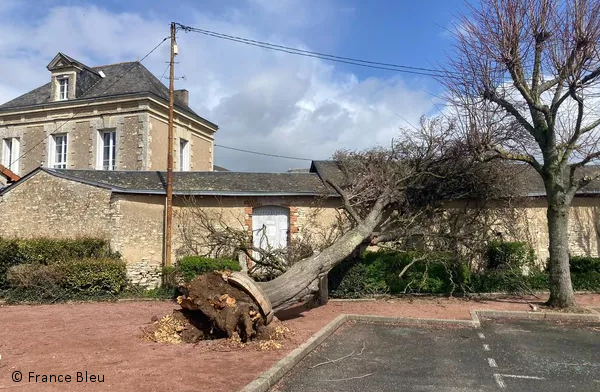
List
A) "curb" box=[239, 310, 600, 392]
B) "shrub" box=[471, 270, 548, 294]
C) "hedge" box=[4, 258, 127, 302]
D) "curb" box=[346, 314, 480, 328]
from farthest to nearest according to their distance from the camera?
"shrub" box=[471, 270, 548, 294] < "hedge" box=[4, 258, 127, 302] < "curb" box=[346, 314, 480, 328] < "curb" box=[239, 310, 600, 392]

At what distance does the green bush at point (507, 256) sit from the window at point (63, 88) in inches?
782

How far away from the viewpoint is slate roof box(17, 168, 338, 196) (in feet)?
44.6

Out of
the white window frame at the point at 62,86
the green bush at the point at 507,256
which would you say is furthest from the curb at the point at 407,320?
the white window frame at the point at 62,86

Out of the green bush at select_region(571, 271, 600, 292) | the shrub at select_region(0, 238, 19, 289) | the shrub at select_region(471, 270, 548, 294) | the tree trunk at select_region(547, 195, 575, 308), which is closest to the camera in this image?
the tree trunk at select_region(547, 195, 575, 308)

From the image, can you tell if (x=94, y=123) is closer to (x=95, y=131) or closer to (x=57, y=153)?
(x=95, y=131)

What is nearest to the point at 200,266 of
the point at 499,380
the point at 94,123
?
the point at 499,380

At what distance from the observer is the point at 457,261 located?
1188 cm

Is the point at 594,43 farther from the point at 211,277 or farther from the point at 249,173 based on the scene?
the point at 249,173

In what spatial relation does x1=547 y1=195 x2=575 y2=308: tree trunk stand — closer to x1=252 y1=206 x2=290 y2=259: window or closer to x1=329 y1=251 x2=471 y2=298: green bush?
x1=329 y1=251 x2=471 y2=298: green bush

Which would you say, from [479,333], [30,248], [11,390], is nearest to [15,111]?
[30,248]

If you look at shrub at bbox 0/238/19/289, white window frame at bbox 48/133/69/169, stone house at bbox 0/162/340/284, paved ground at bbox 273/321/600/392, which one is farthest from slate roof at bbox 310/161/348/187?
white window frame at bbox 48/133/69/169

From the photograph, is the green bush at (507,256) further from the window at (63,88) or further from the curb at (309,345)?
the window at (63,88)

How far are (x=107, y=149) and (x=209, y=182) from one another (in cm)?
905

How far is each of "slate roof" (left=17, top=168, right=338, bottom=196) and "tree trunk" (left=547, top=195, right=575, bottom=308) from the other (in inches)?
229
